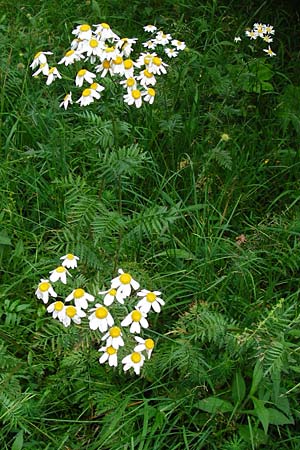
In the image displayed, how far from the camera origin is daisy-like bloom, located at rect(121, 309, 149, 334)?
4.75ft

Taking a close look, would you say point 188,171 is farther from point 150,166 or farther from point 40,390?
point 40,390

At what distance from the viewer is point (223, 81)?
2465mm

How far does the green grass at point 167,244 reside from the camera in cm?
160

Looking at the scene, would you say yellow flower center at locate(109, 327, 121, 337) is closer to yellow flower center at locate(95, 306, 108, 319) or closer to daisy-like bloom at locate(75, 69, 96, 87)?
yellow flower center at locate(95, 306, 108, 319)

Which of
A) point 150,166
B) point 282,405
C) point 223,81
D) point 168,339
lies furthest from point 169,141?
point 282,405

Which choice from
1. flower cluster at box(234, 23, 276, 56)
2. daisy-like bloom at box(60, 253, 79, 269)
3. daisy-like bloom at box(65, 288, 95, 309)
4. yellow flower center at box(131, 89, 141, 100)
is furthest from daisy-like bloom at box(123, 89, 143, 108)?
flower cluster at box(234, 23, 276, 56)

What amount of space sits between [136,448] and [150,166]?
1033mm

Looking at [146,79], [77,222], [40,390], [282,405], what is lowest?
[40,390]

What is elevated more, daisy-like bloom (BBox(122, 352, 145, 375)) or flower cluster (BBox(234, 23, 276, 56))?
flower cluster (BBox(234, 23, 276, 56))

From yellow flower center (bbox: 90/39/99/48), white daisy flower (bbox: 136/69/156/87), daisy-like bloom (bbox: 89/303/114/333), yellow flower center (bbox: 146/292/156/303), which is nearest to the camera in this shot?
daisy-like bloom (bbox: 89/303/114/333)

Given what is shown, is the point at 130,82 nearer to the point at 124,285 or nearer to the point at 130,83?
the point at 130,83

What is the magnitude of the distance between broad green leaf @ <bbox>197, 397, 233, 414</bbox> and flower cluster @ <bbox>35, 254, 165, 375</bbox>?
20 cm

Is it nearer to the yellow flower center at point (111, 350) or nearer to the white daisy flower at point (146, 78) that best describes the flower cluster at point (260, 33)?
the white daisy flower at point (146, 78)

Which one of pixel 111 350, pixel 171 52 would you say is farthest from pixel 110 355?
pixel 171 52
